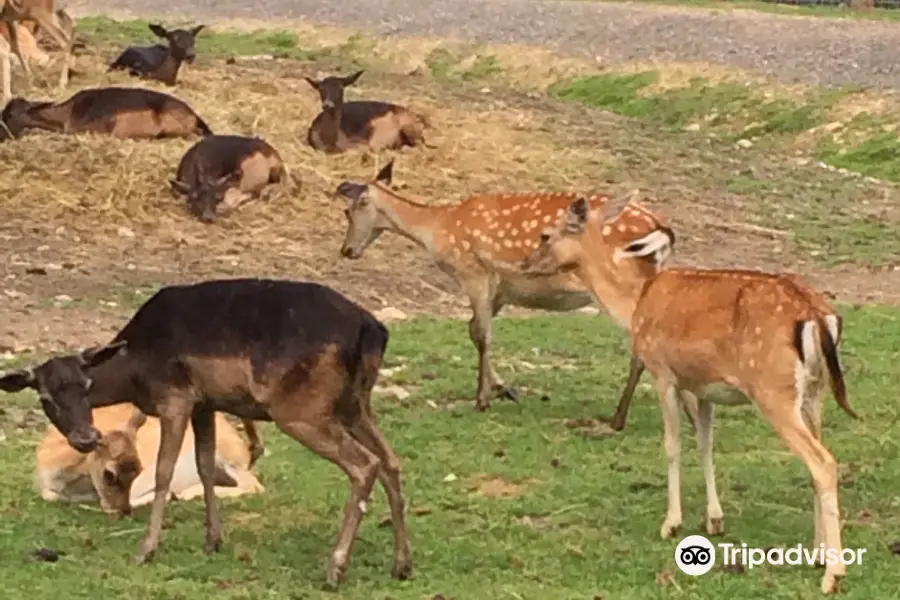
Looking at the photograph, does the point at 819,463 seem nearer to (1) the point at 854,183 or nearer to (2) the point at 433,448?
(2) the point at 433,448

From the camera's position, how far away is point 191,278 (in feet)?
42.9

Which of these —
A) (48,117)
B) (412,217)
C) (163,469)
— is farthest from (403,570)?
(48,117)

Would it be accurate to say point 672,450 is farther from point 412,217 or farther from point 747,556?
point 412,217

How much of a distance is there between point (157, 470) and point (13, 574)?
0.64 metres

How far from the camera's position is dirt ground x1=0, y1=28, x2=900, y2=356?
41.9 ft

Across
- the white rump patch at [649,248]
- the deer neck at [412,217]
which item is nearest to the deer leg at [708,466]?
the white rump patch at [649,248]

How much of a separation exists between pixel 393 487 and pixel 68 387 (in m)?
1.19

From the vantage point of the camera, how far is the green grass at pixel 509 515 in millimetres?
6641

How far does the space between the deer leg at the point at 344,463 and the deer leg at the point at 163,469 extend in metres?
0.47

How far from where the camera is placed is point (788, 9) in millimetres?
33875

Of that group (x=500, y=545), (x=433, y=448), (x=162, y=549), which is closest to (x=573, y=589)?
(x=500, y=545)

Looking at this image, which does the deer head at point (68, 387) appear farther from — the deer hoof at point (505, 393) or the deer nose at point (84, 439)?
the deer hoof at point (505, 393)

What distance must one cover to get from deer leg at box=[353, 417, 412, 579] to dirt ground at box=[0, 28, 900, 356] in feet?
13.7

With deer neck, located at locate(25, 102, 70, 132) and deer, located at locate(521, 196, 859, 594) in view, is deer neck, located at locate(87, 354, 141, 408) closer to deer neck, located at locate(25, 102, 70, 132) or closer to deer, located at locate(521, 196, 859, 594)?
deer, located at locate(521, 196, 859, 594)
